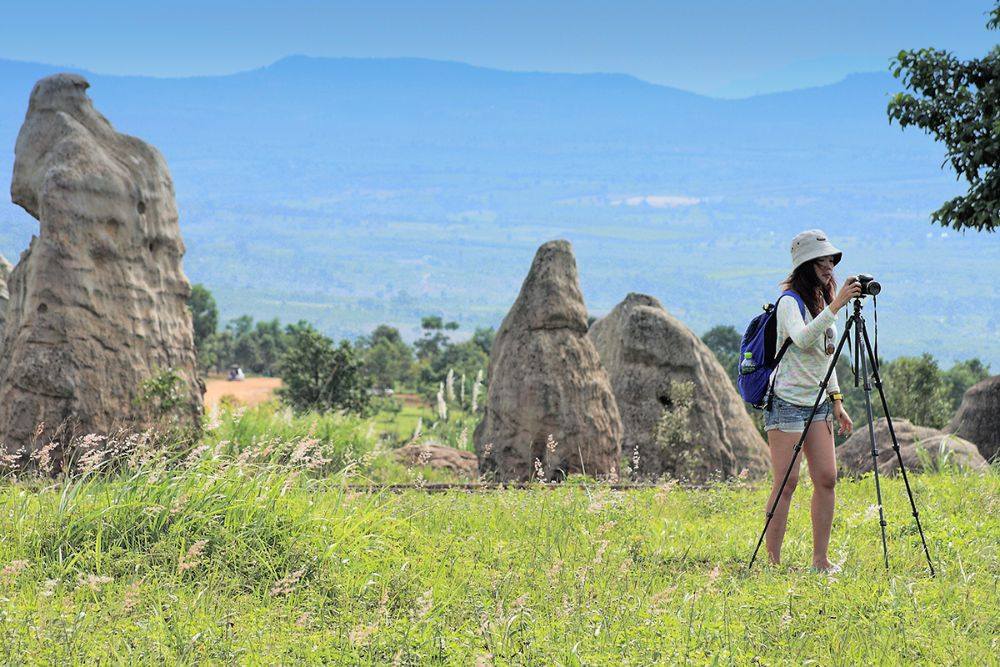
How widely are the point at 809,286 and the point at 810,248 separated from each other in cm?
29

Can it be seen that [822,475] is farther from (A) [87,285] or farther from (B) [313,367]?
(B) [313,367]

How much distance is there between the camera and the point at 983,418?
18516mm

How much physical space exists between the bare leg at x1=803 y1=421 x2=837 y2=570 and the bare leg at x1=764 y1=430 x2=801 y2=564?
0.42ft

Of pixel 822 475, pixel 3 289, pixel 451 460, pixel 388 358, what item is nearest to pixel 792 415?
pixel 822 475

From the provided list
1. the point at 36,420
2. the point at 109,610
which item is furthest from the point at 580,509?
the point at 36,420

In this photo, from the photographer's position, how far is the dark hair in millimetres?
8062

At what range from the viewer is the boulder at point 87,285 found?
1355 cm

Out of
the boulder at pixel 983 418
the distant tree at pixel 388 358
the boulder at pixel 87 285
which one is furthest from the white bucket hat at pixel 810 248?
the distant tree at pixel 388 358

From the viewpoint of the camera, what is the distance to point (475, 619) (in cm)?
660

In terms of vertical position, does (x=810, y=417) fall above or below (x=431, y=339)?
below

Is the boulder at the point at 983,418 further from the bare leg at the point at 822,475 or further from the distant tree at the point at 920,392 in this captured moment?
the bare leg at the point at 822,475

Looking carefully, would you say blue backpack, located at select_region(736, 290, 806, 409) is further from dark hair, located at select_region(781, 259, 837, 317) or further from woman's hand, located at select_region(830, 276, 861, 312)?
woman's hand, located at select_region(830, 276, 861, 312)

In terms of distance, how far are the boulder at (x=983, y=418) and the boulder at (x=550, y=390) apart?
6913mm

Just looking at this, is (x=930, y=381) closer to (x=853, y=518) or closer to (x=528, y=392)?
(x=528, y=392)
